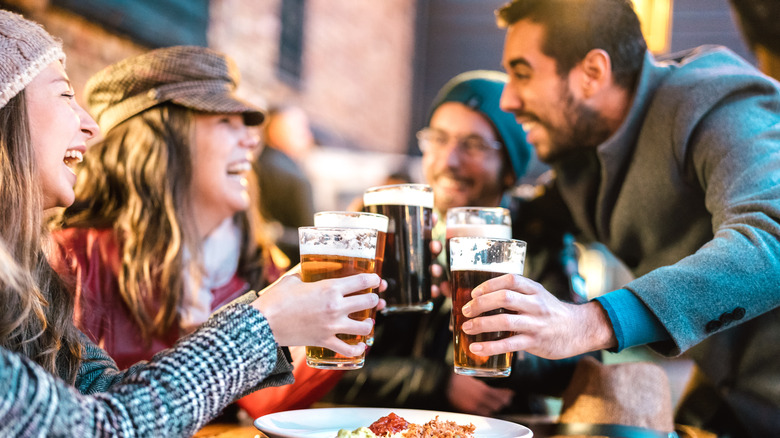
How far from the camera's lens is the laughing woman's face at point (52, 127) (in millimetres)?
1254

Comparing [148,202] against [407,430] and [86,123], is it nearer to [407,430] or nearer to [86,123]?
[86,123]

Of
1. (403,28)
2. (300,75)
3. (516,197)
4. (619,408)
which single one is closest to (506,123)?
(516,197)

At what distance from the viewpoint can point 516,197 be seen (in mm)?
2584

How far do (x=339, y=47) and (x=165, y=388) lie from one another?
743cm

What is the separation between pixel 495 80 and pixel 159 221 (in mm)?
1209

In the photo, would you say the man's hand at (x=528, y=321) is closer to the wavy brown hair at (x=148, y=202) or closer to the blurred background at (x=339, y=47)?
the wavy brown hair at (x=148, y=202)

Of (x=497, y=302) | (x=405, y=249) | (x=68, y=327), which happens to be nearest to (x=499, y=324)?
(x=497, y=302)

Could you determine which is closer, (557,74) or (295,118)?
(557,74)

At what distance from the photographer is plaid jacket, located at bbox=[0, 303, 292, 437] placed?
84 cm

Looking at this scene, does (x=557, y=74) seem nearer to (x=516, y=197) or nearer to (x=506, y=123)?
(x=506, y=123)

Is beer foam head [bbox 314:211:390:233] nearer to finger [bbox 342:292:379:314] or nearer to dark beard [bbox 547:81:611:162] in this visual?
finger [bbox 342:292:379:314]

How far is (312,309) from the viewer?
1054 millimetres

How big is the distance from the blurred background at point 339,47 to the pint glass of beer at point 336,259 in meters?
2.64

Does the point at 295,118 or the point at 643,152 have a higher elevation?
the point at 643,152
